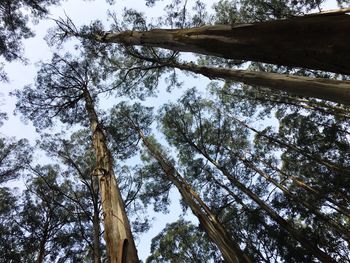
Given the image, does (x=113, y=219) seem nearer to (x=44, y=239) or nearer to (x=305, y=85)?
(x=305, y=85)

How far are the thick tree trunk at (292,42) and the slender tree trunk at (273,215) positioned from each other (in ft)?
24.5

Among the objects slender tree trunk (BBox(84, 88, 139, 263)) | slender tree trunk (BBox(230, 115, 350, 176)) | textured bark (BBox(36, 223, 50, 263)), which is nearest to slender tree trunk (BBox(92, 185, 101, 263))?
slender tree trunk (BBox(84, 88, 139, 263))

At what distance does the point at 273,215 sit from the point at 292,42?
8.36 m

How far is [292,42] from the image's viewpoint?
237 cm

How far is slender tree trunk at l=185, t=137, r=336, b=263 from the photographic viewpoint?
891 cm

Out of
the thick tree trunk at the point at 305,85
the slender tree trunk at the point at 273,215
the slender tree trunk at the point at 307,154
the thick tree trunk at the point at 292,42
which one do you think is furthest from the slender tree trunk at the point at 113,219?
the slender tree trunk at the point at 307,154

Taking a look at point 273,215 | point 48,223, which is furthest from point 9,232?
point 273,215

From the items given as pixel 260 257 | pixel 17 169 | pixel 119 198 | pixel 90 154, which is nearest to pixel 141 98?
pixel 90 154

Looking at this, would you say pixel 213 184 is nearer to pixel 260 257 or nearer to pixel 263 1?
pixel 260 257

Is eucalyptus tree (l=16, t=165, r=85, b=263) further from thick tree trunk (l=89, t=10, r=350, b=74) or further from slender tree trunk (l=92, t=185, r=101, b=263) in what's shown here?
thick tree trunk (l=89, t=10, r=350, b=74)

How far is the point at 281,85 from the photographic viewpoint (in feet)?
11.9

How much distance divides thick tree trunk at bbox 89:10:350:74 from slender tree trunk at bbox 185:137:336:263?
748 cm

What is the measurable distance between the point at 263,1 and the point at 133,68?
595 cm

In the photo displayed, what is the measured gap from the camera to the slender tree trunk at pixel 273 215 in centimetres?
891
